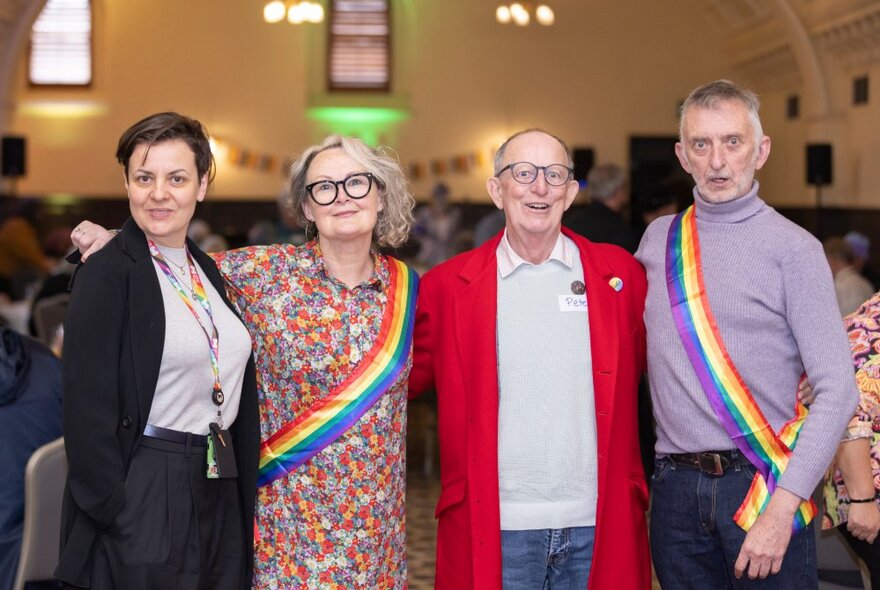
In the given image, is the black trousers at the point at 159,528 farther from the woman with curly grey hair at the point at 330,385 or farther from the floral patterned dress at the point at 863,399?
the floral patterned dress at the point at 863,399

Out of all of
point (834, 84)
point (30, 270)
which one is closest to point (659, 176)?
point (834, 84)

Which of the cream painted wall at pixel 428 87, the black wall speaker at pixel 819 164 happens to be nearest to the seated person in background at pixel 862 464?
the black wall speaker at pixel 819 164

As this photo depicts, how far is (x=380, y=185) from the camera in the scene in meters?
2.52

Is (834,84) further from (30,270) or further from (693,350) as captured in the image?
(693,350)

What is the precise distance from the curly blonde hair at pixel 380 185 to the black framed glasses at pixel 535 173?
27 centimetres

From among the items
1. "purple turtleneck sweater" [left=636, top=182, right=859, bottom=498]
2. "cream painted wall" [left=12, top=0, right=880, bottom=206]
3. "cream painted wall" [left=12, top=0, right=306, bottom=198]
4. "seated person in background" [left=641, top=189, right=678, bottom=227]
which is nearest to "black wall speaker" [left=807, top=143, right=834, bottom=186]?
"cream painted wall" [left=12, top=0, right=880, bottom=206]

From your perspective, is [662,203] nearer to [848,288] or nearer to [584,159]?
[848,288]

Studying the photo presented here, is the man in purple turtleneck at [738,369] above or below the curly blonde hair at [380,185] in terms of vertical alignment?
below

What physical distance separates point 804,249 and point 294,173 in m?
1.11

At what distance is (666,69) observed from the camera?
14.1 metres

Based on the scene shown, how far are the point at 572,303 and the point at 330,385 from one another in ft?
1.83

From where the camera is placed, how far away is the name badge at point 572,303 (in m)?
2.47

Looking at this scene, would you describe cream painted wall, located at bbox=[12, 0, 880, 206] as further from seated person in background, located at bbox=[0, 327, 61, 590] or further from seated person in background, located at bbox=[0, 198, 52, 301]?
seated person in background, located at bbox=[0, 327, 61, 590]

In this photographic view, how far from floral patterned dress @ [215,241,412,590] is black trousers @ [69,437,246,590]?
20 cm
